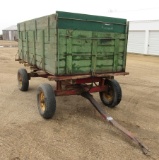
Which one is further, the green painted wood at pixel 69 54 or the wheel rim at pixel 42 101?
the wheel rim at pixel 42 101

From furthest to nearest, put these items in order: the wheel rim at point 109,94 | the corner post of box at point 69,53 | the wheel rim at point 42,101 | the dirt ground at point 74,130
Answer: the wheel rim at point 109,94 → the wheel rim at point 42,101 → the corner post of box at point 69,53 → the dirt ground at point 74,130

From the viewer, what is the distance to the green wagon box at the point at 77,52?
17.3ft

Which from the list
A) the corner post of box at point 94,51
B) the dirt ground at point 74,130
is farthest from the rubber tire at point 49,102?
the corner post of box at point 94,51

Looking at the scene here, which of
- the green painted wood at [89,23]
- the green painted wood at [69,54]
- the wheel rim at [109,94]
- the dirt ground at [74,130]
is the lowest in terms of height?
the dirt ground at [74,130]

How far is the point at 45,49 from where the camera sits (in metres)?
5.91

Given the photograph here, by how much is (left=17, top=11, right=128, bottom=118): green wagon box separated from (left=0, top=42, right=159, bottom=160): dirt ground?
21.0 inches

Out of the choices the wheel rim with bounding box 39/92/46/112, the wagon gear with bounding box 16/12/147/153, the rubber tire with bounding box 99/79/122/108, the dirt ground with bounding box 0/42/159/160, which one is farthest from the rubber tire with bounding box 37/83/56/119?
the rubber tire with bounding box 99/79/122/108

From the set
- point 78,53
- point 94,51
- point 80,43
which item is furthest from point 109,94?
point 80,43

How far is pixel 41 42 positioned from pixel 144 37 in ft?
63.2

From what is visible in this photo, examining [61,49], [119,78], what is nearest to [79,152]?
[61,49]

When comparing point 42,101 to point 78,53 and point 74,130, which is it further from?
point 78,53

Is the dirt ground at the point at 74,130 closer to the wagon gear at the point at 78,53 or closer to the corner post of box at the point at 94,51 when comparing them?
the wagon gear at the point at 78,53

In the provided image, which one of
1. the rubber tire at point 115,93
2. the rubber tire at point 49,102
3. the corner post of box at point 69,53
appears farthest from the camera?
the rubber tire at point 115,93

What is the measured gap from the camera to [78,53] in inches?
217
